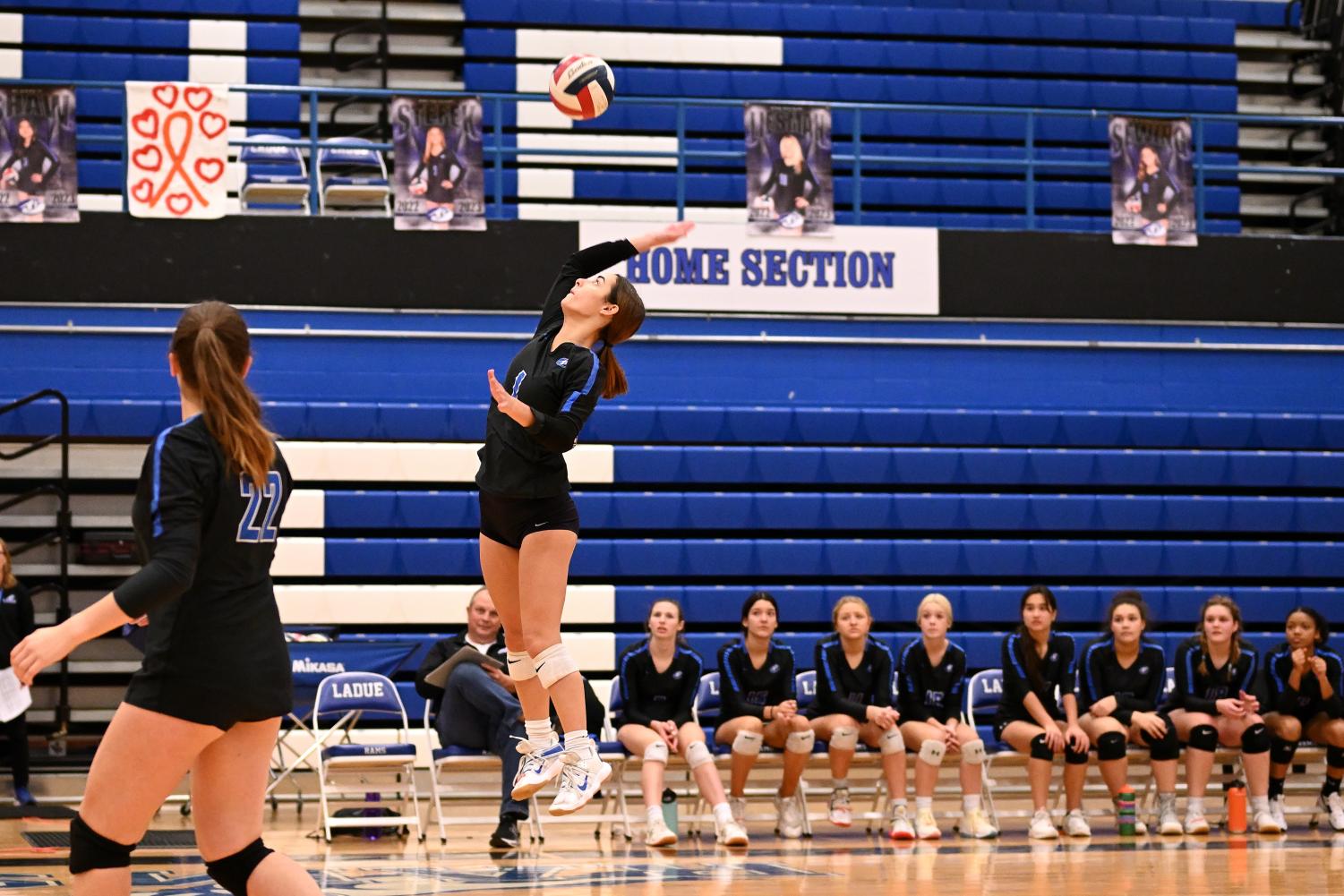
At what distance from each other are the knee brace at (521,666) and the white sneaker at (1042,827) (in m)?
4.65

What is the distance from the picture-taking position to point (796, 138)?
11906 mm

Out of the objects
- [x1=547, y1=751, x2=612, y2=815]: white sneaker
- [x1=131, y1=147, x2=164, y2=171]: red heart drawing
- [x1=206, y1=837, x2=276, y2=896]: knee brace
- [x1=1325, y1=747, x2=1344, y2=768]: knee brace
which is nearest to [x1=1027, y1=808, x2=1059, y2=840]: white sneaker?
[x1=1325, y1=747, x2=1344, y2=768]: knee brace

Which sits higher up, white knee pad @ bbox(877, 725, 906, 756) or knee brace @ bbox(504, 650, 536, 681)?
knee brace @ bbox(504, 650, 536, 681)

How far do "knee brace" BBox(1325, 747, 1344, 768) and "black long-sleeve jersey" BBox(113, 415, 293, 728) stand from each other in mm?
7844

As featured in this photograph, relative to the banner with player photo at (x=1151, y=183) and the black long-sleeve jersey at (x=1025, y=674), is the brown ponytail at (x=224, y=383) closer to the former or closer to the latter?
the black long-sleeve jersey at (x=1025, y=674)

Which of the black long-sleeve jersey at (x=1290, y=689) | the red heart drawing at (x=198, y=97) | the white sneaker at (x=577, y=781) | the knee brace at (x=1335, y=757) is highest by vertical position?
the red heart drawing at (x=198, y=97)

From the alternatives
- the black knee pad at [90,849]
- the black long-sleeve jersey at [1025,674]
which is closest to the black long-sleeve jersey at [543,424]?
the black knee pad at [90,849]

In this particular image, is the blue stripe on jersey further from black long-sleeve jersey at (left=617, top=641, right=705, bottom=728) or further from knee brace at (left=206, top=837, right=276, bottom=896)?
black long-sleeve jersey at (left=617, top=641, right=705, bottom=728)

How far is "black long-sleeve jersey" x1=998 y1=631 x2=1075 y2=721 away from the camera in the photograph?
9.38 meters

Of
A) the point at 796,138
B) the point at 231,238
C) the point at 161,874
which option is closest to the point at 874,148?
the point at 796,138

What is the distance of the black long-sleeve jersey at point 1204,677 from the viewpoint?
31.2 ft

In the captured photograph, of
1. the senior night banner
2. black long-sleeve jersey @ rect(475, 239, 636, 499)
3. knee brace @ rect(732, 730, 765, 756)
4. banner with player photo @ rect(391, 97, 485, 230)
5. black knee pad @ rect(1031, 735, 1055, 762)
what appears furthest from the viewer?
the senior night banner

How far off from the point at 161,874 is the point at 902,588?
587 centimetres

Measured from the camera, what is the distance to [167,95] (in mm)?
11133
